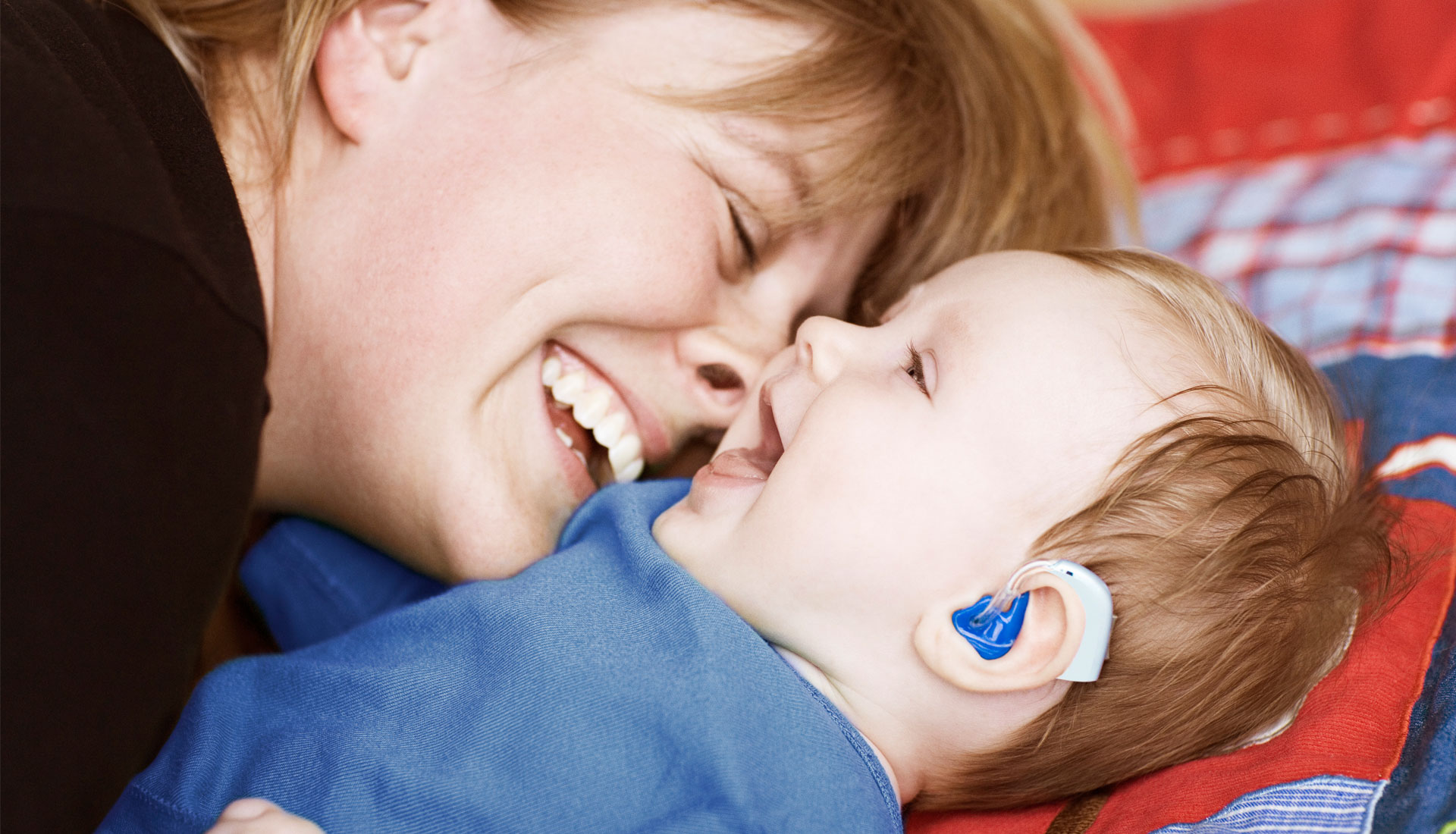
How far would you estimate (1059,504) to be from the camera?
94 cm

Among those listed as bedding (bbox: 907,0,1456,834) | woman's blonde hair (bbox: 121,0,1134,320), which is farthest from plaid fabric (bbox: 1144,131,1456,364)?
woman's blonde hair (bbox: 121,0,1134,320)

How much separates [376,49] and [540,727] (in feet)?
2.42

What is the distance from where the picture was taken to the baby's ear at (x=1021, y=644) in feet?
2.99

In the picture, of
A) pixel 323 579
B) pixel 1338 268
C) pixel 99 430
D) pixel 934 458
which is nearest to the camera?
pixel 99 430

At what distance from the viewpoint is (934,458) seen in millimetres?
961

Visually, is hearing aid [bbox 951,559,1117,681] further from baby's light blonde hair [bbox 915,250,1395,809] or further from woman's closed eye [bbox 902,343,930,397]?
woman's closed eye [bbox 902,343,930,397]

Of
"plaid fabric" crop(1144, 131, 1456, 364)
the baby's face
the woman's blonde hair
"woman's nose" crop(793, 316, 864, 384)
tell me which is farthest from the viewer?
"plaid fabric" crop(1144, 131, 1456, 364)

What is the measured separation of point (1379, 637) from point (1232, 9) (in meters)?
1.85

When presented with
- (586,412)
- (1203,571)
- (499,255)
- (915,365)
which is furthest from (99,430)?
(1203,571)

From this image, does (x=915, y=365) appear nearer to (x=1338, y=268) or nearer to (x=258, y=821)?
(x=258, y=821)

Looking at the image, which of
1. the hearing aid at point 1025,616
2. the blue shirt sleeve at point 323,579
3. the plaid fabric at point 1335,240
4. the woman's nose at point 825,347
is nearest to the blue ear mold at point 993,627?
the hearing aid at point 1025,616

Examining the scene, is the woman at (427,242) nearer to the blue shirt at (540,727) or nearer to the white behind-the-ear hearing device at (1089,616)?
the blue shirt at (540,727)

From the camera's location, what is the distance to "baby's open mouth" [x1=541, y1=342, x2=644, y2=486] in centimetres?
124

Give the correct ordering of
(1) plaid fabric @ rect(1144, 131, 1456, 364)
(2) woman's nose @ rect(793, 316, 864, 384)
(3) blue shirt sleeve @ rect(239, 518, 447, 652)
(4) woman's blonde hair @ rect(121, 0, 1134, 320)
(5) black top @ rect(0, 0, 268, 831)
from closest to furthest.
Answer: (5) black top @ rect(0, 0, 268, 831) → (2) woman's nose @ rect(793, 316, 864, 384) → (4) woman's blonde hair @ rect(121, 0, 1134, 320) → (3) blue shirt sleeve @ rect(239, 518, 447, 652) → (1) plaid fabric @ rect(1144, 131, 1456, 364)
